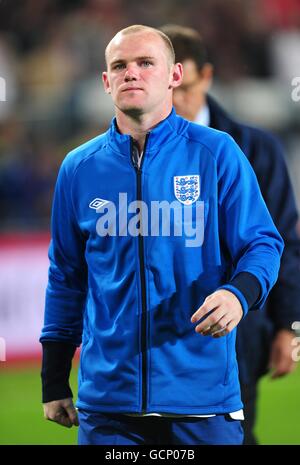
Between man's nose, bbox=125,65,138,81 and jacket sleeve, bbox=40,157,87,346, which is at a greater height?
man's nose, bbox=125,65,138,81

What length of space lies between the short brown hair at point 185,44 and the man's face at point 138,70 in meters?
0.79

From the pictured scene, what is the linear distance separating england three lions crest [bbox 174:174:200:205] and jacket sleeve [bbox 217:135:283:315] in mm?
53

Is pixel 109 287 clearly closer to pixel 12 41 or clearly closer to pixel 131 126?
pixel 131 126

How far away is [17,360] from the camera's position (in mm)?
6035

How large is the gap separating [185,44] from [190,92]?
0.16 meters

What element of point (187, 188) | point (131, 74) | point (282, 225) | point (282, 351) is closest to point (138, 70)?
point (131, 74)

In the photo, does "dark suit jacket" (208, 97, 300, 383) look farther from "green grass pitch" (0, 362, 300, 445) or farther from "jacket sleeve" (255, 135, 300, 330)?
"green grass pitch" (0, 362, 300, 445)

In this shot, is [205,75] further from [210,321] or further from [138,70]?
[210,321]

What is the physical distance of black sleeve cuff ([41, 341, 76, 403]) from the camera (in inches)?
95.3

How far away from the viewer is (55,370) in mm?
2426

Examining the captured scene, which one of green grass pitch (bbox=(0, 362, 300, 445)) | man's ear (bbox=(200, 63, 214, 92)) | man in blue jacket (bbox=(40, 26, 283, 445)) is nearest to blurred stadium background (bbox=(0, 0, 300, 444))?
green grass pitch (bbox=(0, 362, 300, 445))

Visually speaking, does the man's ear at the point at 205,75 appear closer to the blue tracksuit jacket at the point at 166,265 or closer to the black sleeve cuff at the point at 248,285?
the blue tracksuit jacket at the point at 166,265
